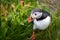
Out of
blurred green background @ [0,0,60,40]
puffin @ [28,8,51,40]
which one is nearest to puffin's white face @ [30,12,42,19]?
puffin @ [28,8,51,40]

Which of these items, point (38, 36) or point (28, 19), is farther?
point (38, 36)

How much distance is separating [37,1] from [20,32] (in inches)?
13.0

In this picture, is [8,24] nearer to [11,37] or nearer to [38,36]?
[11,37]

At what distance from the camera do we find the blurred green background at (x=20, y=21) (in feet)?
7.04

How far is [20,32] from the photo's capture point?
87.8 inches

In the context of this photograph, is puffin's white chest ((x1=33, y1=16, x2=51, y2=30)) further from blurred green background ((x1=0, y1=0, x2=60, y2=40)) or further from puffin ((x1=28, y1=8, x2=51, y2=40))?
blurred green background ((x1=0, y1=0, x2=60, y2=40))

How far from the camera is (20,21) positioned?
7.09 ft

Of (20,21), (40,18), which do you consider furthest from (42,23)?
(20,21)

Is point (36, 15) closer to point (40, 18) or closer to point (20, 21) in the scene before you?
point (40, 18)

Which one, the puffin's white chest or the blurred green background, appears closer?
the puffin's white chest

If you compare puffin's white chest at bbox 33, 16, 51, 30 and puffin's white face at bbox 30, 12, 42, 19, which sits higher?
puffin's white face at bbox 30, 12, 42, 19

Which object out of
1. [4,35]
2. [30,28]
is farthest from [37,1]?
[4,35]

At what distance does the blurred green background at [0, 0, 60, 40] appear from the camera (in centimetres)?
215

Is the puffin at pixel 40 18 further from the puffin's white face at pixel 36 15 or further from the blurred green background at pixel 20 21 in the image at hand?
the blurred green background at pixel 20 21
